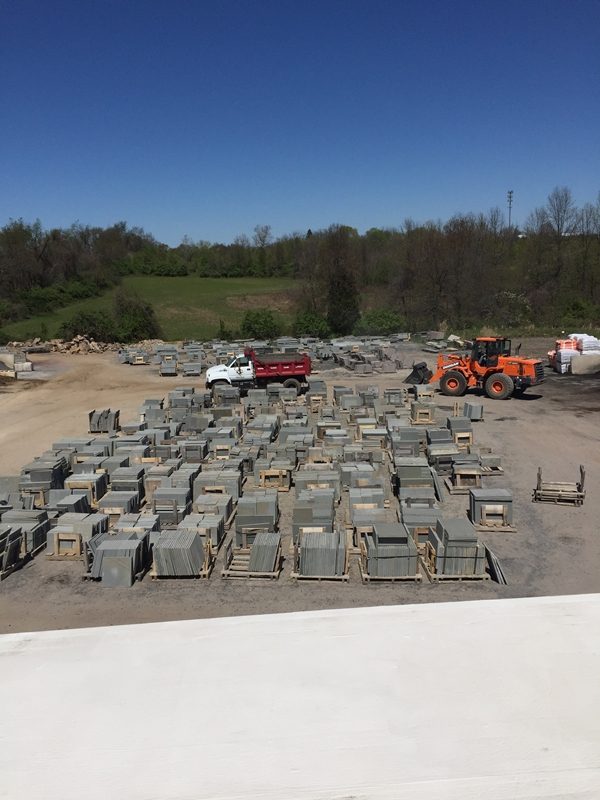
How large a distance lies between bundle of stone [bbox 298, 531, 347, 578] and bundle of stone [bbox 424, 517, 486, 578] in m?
1.56

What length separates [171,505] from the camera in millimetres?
13047

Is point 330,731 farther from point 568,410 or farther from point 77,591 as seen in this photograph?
point 568,410

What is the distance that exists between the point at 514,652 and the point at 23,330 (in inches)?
2110

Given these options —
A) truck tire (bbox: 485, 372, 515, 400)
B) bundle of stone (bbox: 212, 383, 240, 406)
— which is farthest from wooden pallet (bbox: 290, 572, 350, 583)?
truck tire (bbox: 485, 372, 515, 400)

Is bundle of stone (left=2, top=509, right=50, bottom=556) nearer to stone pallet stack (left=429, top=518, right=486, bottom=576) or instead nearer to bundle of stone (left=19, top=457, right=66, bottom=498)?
bundle of stone (left=19, top=457, right=66, bottom=498)

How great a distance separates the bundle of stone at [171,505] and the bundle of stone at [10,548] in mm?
2636

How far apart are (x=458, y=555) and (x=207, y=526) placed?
15.3ft

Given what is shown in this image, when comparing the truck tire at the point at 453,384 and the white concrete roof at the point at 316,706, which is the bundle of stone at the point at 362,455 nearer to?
the white concrete roof at the point at 316,706

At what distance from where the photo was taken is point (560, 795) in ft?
15.3

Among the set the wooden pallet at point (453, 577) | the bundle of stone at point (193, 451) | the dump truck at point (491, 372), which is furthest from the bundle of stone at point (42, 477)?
the dump truck at point (491, 372)

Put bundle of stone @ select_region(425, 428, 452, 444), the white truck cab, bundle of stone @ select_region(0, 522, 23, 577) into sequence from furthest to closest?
the white truck cab, bundle of stone @ select_region(425, 428, 452, 444), bundle of stone @ select_region(0, 522, 23, 577)

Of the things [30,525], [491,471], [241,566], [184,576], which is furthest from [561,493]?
[30,525]

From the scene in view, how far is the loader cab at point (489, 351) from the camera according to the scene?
990 inches

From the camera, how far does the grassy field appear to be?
178ft
